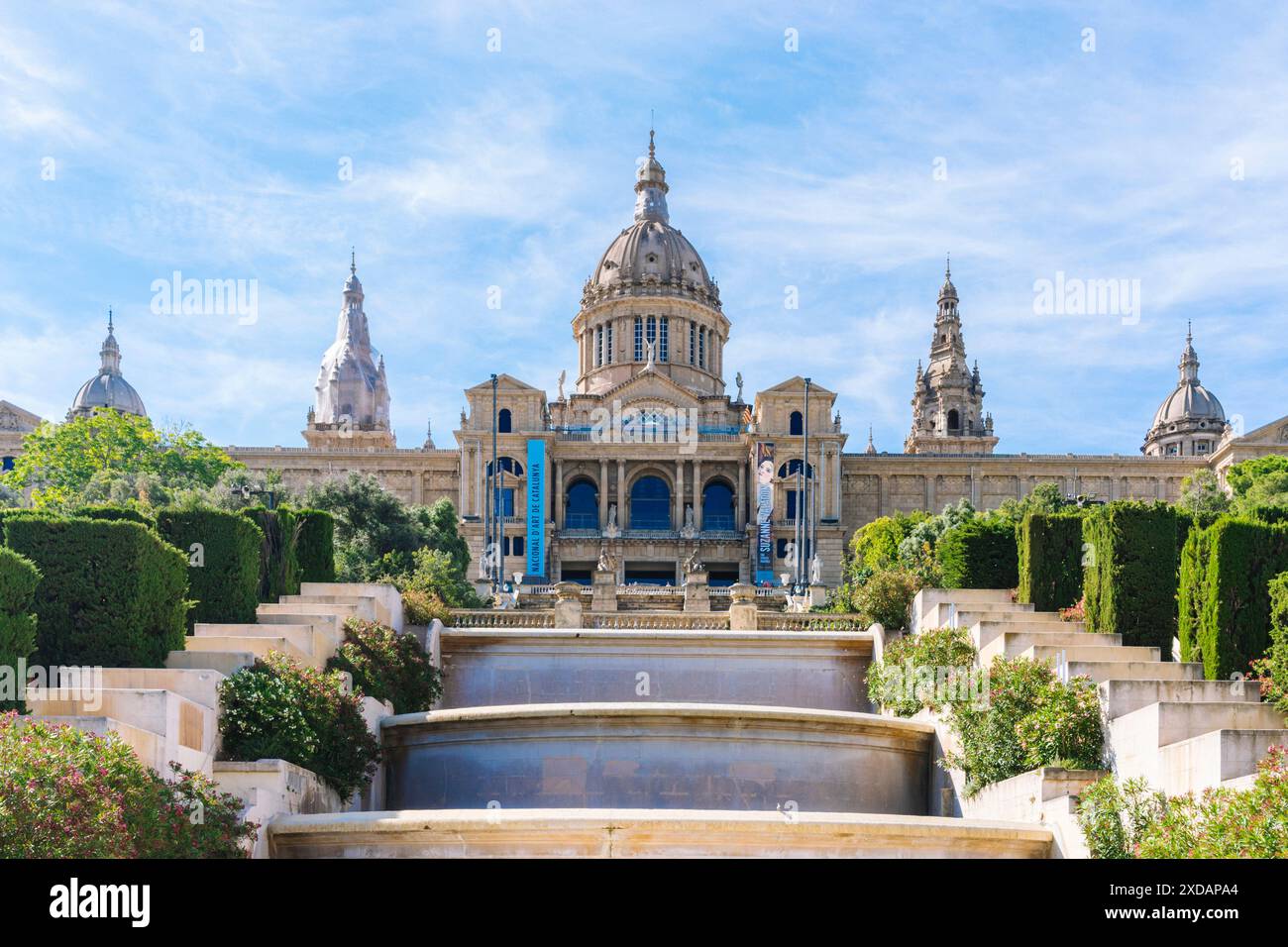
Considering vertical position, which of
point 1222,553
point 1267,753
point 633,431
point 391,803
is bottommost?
point 391,803

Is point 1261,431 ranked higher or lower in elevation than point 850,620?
higher

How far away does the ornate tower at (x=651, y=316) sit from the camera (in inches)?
3241

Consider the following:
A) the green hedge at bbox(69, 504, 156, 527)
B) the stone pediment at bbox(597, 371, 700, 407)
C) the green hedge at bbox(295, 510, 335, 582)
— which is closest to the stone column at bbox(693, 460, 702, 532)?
the stone pediment at bbox(597, 371, 700, 407)

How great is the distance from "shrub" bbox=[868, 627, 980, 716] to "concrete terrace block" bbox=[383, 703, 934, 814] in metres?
2.79

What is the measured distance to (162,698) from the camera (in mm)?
14602

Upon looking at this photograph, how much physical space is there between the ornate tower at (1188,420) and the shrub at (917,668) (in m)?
88.5

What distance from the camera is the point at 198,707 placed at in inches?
621

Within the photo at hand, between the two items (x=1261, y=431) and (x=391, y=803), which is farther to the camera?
(x=1261, y=431)

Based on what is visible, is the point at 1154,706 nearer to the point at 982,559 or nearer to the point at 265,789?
the point at 265,789

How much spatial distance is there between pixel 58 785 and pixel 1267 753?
39.3 feet

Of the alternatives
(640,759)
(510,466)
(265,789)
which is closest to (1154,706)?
(640,759)

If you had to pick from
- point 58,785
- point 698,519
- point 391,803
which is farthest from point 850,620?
point 698,519
